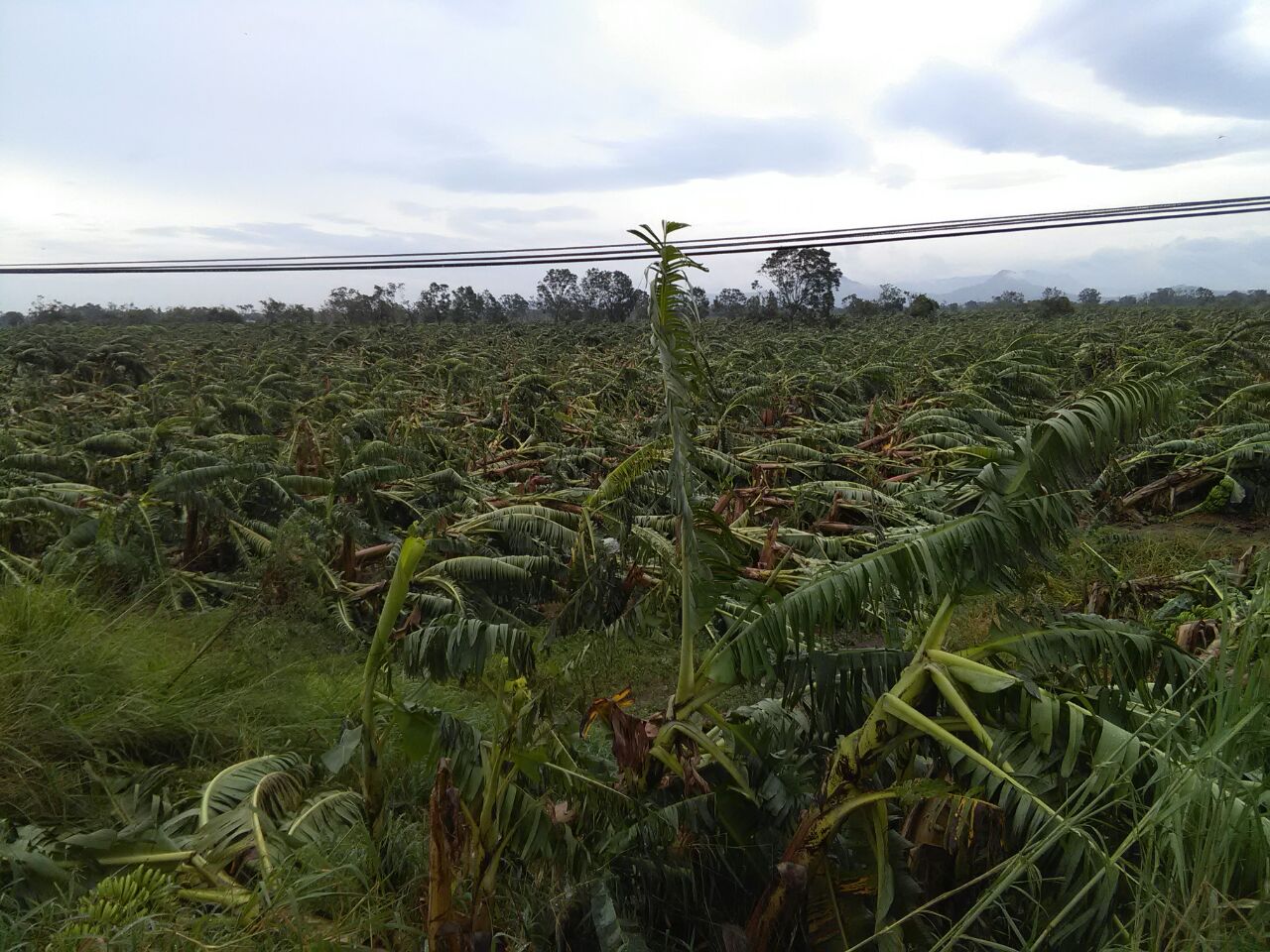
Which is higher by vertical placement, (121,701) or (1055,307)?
(1055,307)

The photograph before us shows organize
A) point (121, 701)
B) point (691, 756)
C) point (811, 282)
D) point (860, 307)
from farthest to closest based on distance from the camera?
1. point (860, 307)
2. point (811, 282)
3. point (121, 701)
4. point (691, 756)

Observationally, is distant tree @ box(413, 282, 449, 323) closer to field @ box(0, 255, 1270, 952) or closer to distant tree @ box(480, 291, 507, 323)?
distant tree @ box(480, 291, 507, 323)

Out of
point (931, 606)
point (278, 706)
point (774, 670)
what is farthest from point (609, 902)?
point (278, 706)

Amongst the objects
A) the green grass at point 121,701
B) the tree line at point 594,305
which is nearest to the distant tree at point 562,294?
the tree line at point 594,305

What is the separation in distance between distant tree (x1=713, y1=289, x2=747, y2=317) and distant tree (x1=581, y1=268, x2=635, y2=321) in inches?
376

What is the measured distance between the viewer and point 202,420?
372 inches

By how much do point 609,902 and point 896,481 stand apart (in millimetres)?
6760

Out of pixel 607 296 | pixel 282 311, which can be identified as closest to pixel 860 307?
pixel 607 296

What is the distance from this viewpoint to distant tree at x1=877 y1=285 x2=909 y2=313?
5099 cm

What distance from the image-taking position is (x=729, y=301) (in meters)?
59.5

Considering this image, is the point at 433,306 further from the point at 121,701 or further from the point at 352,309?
the point at 121,701

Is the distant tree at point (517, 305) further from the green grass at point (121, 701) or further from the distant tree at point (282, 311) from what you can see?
the green grass at point (121, 701)

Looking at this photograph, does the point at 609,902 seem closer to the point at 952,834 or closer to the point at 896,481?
the point at 952,834

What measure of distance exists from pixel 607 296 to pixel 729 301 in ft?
40.5
